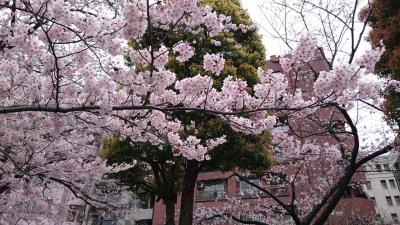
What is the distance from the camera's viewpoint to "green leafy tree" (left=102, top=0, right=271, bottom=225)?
26.9 ft

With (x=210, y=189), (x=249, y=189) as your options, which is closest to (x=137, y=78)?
(x=249, y=189)

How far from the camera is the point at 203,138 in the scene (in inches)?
307

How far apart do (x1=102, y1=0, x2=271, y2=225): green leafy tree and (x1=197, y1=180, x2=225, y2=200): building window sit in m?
11.1

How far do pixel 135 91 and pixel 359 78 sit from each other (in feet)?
7.70

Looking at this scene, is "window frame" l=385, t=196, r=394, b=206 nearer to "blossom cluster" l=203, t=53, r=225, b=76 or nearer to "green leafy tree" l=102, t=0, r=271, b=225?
"green leafy tree" l=102, t=0, r=271, b=225

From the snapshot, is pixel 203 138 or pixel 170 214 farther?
pixel 170 214

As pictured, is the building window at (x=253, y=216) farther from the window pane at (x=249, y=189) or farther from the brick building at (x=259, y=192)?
the window pane at (x=249, y=189)

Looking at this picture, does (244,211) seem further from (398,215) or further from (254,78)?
(398,215)

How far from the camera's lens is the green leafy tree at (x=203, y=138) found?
8.21 meters

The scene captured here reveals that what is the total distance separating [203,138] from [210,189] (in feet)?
46.0

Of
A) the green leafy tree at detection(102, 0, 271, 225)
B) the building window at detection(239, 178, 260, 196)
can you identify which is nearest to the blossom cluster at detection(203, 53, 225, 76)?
the green leafy tree at detection(102, 0, 271, 225)

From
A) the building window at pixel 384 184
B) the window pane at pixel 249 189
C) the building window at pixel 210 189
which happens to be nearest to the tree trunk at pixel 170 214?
the window pane at pixel 249 189

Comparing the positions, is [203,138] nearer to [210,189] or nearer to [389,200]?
[210,189]

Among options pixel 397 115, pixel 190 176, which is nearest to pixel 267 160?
pixel 190 176
